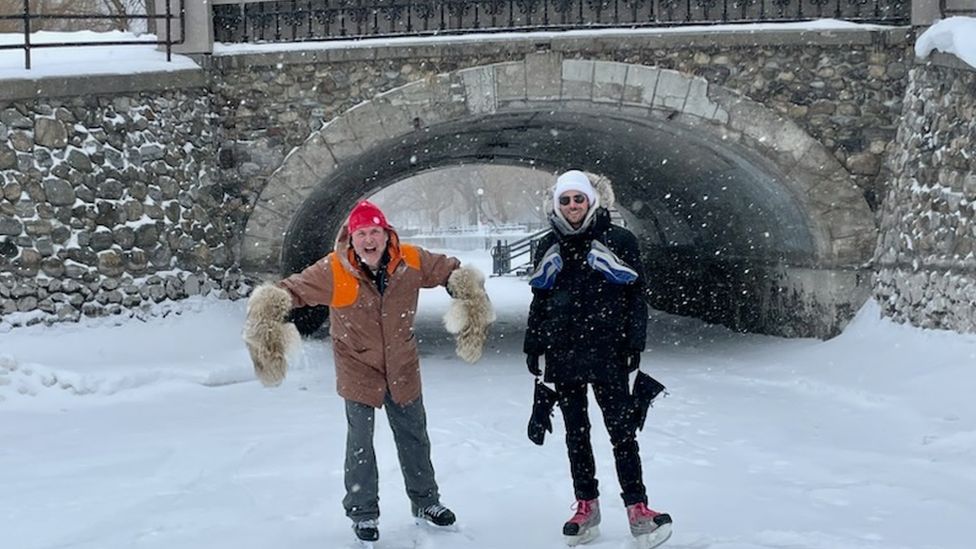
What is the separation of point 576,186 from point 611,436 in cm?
99

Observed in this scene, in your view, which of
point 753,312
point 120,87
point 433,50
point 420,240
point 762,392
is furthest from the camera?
point 420,240

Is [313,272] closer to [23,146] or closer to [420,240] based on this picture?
[23,146]

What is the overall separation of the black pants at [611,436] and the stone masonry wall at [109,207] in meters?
A: 5.74

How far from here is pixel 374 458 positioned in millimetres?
4176

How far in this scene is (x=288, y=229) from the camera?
10.1m

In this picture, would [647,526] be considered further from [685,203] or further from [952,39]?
[685,203]

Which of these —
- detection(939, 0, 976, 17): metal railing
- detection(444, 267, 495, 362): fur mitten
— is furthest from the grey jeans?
detection(939, 0, 976, 17): metal railing

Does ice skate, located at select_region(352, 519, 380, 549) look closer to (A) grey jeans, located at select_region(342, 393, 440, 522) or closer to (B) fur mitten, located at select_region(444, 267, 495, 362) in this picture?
(A) grey jeans, located at select_region(342, 393, 440, 522)

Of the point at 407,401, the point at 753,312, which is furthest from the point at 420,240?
the point at 407,401

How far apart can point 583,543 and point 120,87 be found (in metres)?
6.70

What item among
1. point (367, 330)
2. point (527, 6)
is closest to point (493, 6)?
point (527, 6)

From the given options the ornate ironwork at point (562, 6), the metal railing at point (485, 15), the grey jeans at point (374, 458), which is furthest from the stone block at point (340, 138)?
the grey jeans at point (374, 458)

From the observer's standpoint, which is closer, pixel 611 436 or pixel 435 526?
pixel 611 436

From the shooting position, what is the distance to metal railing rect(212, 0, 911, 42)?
32.0ft
